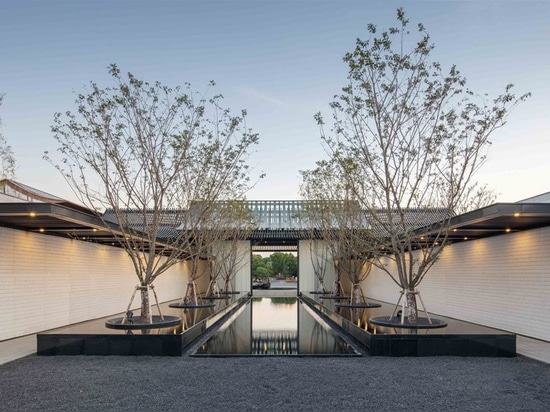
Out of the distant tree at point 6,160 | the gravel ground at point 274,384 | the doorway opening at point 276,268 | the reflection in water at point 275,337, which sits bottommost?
the doorway opening at point 276,268

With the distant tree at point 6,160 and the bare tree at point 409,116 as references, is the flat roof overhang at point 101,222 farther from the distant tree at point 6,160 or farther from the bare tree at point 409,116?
the distant tree at point 6,160

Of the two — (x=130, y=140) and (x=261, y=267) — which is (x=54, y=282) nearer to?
(x=130, y=140)

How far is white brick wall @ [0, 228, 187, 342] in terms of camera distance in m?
9.40

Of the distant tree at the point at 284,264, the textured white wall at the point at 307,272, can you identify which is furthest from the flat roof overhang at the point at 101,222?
the distant tree at the point at 284,264

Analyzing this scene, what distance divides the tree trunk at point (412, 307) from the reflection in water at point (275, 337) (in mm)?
1355

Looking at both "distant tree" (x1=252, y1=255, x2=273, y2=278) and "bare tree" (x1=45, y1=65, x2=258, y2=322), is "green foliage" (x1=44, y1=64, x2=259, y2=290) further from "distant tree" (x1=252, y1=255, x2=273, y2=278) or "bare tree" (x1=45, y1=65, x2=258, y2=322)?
"distant tree" (x1=252, y1=255, x2=273, y2=278)

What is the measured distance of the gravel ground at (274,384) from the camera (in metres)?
4.79

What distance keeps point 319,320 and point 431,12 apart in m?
8.35

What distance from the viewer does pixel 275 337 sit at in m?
9.58

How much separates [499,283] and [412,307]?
11.0ft

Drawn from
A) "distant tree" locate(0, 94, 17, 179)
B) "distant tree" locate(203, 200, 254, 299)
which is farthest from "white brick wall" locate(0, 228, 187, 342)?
"distant tree" locate(0, 94, 17, 179)

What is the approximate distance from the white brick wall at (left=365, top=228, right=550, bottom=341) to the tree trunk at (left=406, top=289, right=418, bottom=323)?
8.89 ft

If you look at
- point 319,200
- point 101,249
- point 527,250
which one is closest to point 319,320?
point 319,200

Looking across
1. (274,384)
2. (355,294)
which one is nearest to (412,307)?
(274,384)
